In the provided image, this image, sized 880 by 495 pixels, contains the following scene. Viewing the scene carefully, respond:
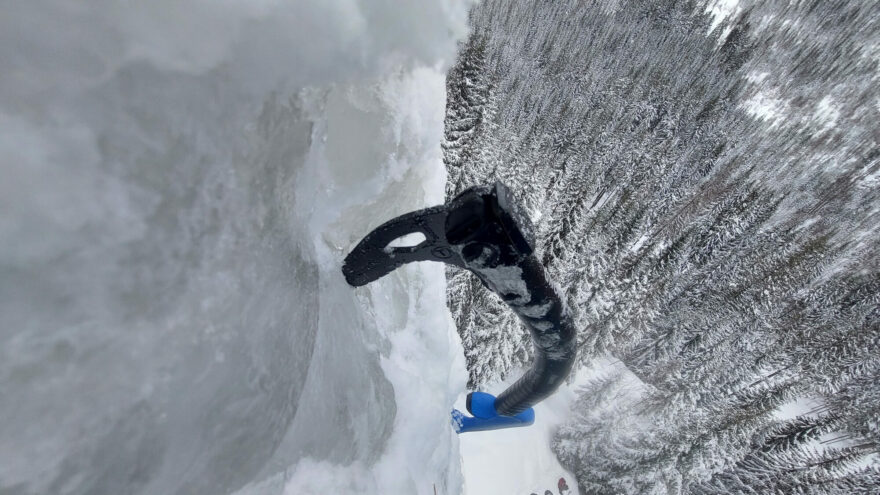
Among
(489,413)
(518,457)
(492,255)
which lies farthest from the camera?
(518,457)

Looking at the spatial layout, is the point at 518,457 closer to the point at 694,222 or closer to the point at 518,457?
the point at 518,457

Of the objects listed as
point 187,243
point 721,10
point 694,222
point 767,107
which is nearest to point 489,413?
point 187,243

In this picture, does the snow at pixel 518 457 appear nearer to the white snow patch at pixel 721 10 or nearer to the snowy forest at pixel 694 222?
the snowy forest at pixel 694 222

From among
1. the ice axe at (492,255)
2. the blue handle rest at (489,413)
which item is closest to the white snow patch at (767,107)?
the blue handle rest at (489,413)

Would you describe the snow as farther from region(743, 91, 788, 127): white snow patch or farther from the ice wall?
region(743, 91, 788, 127): white snow patch

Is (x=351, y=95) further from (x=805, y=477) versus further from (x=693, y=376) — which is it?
(x=693, y=376)

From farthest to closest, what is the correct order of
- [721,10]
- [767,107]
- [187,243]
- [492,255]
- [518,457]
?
[721,10]
[767,107]
[518,457]
[492,255]
[187,243]
